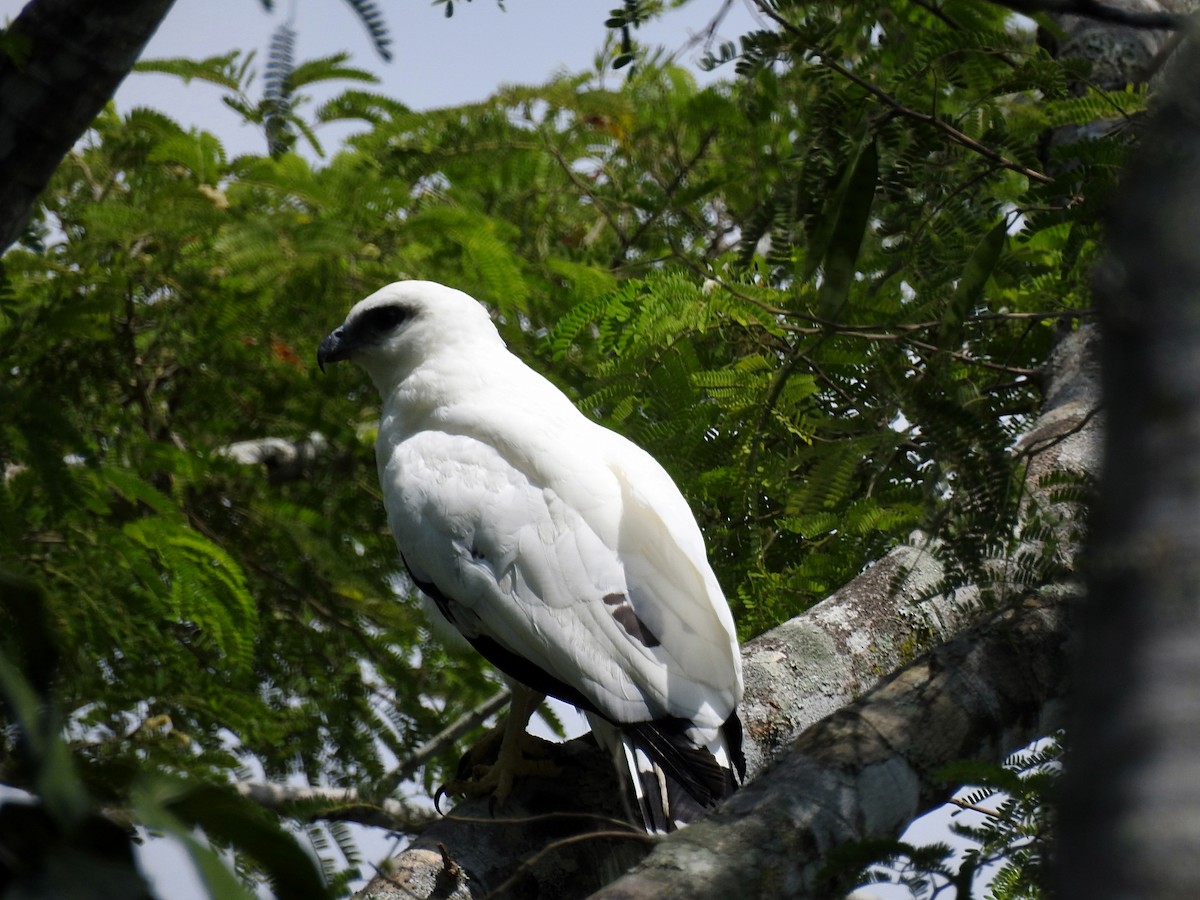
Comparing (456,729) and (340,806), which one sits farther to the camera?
(456,729)

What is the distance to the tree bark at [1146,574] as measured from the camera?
821 mm

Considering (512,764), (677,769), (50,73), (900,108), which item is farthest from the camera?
(512,764)

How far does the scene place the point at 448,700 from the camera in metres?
5.26

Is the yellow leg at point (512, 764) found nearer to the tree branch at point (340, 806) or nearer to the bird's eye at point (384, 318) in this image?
the tree branch at point (340, 806)

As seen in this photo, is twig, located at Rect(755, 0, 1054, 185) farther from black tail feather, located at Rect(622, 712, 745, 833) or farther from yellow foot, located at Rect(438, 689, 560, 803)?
yellow foot, located at Rect(438, 689, 560, 803)

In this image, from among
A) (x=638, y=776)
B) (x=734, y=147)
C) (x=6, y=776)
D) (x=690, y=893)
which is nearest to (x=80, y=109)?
(x=6, y=776)

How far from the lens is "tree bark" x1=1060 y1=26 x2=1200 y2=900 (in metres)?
0.82

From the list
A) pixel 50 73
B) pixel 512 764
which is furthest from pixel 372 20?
pixel 512 764

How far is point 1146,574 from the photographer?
869 mm

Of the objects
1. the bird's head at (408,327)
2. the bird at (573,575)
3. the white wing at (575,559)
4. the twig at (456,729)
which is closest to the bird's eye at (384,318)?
the bird's head at (408,327)

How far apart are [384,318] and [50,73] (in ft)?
8.49

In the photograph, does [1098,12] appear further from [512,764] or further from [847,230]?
[512,764]

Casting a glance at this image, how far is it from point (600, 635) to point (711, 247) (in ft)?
8.66

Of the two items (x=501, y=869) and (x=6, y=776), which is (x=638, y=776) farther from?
(x=6, y=776)
